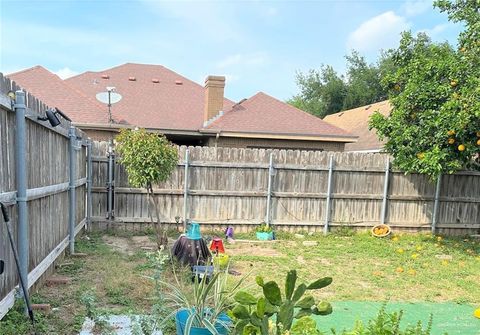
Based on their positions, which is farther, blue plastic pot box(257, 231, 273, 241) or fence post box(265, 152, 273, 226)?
fence post box(265, 152, 273, 226)

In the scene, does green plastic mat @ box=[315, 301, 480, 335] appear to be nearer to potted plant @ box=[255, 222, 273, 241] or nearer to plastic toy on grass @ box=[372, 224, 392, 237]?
potted plant @ box=[255, 222, 273, 241]

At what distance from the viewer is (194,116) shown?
→ 12.9 m

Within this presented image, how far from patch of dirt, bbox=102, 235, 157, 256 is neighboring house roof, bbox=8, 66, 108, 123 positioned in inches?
191

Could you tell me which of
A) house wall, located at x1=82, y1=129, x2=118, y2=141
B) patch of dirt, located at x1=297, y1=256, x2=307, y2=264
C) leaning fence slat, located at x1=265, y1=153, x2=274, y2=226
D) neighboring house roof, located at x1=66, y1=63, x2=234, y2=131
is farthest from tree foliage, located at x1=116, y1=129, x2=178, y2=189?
neighboring house roof, located at x1=66, y1=63, x2=234, y2=131

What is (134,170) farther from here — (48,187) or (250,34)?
(250,34)

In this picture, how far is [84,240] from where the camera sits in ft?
22.4

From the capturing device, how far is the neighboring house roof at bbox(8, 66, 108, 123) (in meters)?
11.1

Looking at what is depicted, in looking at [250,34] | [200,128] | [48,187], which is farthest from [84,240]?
[250,34]

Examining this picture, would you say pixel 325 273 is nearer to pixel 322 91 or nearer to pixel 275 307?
pixel 275 307

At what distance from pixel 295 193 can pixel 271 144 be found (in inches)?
133

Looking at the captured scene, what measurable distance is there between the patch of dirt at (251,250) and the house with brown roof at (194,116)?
15.0 ft

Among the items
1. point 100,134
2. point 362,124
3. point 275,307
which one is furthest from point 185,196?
point 362,124

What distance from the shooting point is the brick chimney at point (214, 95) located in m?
11.9

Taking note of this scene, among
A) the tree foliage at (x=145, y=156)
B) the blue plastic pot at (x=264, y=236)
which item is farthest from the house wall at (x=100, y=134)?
the blue plastic pot at (x=264, y=236)
